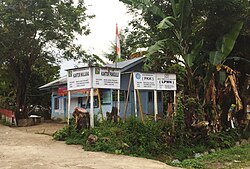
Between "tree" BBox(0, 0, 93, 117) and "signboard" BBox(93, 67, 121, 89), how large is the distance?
7683 millimetres

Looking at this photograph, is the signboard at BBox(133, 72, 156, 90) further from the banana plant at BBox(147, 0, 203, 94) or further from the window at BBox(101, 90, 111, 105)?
the window at BBox(101, 90, 111, 105)

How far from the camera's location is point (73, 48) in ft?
69.0

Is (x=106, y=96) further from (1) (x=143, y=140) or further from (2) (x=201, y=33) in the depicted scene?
(1) (x=143, y=140)

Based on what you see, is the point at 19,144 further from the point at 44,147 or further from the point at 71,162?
the point at 71,162

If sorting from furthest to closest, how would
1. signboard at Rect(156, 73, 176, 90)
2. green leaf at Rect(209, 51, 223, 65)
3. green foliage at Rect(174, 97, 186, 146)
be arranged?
signboard at Rect(156, 73, 176, 90), green foliage at Rect(174, 97, 186, 146), green leaf at Rect(209, 51, 223, 65)

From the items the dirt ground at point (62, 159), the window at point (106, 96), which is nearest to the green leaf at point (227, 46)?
the dirt ground at point (62, 159)

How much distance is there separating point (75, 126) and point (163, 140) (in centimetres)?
320

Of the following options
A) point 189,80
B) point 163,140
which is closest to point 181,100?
point 189,80

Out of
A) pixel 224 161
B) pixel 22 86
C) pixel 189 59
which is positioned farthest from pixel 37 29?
pixel 224 161

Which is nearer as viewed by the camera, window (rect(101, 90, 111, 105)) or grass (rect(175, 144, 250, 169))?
grass (rect(175, 144, 250, 169))

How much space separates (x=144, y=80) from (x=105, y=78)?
1.45 m

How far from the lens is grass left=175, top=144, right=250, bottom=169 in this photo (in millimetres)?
8630

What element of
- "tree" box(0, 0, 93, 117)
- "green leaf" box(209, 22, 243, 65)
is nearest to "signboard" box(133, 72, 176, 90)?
"green leaf" box(209, 22, 243, 65)

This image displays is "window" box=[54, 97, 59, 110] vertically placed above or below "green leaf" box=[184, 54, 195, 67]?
below
